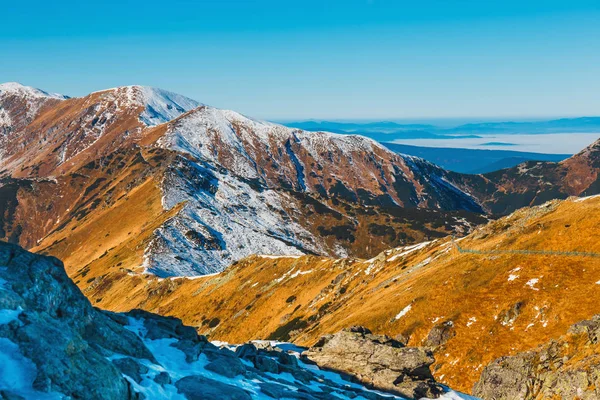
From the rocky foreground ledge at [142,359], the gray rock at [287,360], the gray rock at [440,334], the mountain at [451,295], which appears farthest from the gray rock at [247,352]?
the gray rock at [440,334]

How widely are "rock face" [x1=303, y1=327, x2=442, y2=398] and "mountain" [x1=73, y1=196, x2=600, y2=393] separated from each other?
11.5 m

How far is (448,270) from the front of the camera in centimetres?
7706

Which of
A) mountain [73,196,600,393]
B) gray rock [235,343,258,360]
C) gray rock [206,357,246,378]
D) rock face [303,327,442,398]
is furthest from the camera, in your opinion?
mountain [73,196,600,393]

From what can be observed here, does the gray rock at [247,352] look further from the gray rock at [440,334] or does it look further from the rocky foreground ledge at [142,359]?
the gray rock at [440,334]

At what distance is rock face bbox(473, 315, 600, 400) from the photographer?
125 ft

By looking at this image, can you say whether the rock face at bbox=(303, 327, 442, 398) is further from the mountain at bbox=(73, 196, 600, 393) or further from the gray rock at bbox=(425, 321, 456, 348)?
the gray rock at bbox=(425, 321, 456, 348)

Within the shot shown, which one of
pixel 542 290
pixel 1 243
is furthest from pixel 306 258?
pixel 1 243

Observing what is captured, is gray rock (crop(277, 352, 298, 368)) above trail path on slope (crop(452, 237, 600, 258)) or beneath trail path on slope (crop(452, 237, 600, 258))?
beneath

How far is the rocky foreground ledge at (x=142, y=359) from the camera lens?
821 inches

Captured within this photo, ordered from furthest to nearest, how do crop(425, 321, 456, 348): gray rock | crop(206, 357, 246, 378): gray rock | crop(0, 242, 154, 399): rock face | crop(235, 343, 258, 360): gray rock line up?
crop(425, 321, 456, 348): gray rock, crop(235, 343, 258, 360): gray rock, crop(206, 357, 246, 378): gray rock, crop(0, 242, 154, 399): rock face

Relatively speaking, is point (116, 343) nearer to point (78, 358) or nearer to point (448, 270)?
point (78, 358)

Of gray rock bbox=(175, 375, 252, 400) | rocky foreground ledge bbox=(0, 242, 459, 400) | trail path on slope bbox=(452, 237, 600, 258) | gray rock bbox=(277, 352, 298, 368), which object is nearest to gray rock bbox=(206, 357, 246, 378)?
rocky foreground ledge bbox=(0, 242, 459, 400)

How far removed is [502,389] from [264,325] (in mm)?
70935

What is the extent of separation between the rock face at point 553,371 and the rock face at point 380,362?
7.06m
